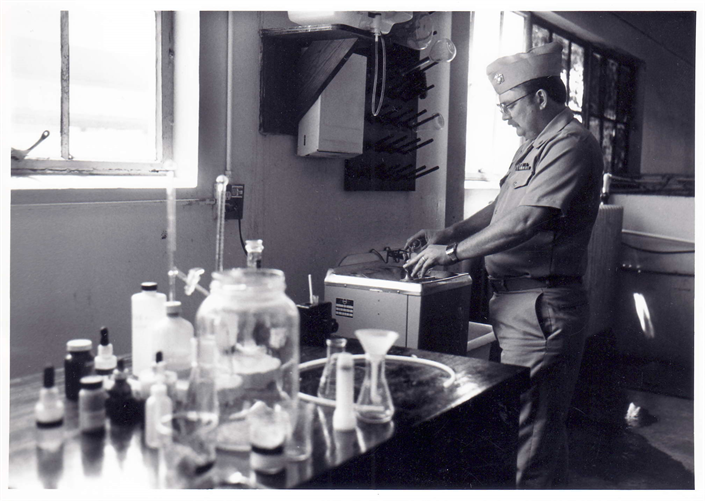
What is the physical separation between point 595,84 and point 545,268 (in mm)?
3613

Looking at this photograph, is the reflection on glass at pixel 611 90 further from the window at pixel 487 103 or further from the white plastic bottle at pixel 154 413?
the white plastic bottle at pixel 154 413

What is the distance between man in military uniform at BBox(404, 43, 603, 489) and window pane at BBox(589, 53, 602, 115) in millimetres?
3206

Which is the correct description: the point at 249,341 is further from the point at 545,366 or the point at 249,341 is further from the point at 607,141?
the point at 607,141

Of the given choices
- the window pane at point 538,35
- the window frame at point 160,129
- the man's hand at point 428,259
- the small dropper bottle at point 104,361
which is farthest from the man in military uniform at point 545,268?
the window pane at point 538,35

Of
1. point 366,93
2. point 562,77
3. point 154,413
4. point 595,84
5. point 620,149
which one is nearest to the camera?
point 154,413

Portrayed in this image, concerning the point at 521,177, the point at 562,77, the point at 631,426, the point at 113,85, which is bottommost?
the point at 631,426

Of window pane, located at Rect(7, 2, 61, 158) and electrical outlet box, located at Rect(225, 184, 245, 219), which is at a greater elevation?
window pane, located at Rect(7, 2, 61, 158)

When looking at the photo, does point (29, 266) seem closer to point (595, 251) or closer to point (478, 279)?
point (478, 279)

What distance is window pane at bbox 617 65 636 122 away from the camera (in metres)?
5.69

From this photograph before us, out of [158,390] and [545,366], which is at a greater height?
[158,390]

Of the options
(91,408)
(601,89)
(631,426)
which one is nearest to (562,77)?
(601,89)

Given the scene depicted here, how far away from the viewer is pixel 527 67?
7.50 feet

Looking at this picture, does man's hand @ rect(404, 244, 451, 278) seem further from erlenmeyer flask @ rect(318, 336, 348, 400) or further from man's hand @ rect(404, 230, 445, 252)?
erlenmeyer flask @ rect(318, 336, 348, 400)

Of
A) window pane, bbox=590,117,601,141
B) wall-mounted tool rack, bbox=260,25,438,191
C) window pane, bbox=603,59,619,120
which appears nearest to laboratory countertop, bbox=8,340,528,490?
wall-mounted tool rack, bbox=260,25,438,191
